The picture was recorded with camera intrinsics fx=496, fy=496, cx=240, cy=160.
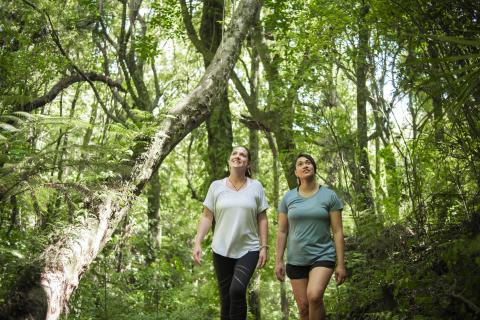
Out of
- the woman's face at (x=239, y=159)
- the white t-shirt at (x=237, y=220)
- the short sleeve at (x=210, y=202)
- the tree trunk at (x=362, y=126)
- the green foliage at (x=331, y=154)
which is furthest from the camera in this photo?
the tree trunk at (x=362, y=126)

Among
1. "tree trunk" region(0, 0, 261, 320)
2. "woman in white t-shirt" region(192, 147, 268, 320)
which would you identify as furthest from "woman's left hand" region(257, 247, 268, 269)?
"tree trunk" region(0, 0, 261, 320)

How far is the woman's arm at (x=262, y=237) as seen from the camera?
5.16 metres

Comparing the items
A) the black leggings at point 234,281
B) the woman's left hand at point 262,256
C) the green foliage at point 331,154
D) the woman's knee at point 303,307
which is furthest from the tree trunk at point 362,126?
the black leggings at point 234,281

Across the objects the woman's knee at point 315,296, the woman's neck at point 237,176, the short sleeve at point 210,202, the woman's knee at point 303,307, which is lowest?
the woman's knee at point 303,307

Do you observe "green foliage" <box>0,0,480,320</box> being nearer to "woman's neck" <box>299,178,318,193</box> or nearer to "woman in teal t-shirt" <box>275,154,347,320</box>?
"woman in teal t-shirt" <box>275,154,347,320</box>

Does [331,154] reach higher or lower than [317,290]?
higher

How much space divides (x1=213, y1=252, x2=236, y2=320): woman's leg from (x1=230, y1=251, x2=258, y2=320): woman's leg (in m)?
0.14

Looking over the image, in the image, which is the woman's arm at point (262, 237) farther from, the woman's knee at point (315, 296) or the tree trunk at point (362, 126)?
the tree trunk at point (362, 126)

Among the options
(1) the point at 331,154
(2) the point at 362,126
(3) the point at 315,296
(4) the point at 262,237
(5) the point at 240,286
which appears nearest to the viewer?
(3) the point at 315,296

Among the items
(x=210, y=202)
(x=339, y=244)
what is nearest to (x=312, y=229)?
(x=339, y=244)

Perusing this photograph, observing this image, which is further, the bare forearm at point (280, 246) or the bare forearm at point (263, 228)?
the bare forearm at point (280, 246)

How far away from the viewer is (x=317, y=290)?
4.63 m

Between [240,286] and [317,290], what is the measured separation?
0.76 meters

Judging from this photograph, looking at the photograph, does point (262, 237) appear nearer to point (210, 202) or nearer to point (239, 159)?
point (210, 202)
